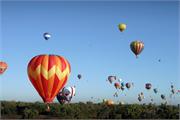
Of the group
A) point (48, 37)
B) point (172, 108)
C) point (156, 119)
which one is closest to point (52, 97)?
point (48, 37)

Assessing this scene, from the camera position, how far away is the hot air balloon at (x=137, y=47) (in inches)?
1690

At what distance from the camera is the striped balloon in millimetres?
34531

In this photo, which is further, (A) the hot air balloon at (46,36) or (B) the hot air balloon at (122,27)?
(B) the hot air balloon at (122,27)

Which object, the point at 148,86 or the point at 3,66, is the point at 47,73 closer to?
the point at 3,66

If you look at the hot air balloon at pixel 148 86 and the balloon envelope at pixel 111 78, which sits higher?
the balloon envelope at pixel 111 78

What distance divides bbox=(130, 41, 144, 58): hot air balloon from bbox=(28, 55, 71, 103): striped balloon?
994 cm

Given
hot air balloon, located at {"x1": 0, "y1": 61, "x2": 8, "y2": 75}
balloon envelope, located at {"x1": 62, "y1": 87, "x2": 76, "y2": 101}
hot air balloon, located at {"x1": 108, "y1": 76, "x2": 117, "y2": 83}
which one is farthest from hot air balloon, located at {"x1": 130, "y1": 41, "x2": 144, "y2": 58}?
hot air balloon, located at {"x1": 108, "y1": 76, "x2": 117, "y2": 83}

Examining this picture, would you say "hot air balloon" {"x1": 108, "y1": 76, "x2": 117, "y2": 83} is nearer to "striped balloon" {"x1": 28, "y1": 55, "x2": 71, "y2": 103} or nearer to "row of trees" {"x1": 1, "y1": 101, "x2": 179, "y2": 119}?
"row of trees" {"x1": 1, "y1": 101, "x2": 179, "y2": 119}

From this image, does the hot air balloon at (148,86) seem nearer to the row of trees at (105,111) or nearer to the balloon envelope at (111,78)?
the balloon envelope at (111,78)

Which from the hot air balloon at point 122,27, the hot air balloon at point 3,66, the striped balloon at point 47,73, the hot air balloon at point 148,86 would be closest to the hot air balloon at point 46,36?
the hot air balloon at point 3,66

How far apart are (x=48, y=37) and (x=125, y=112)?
10.1m

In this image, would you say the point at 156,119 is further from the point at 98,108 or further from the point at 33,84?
the point at 33,84

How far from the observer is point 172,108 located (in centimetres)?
4250

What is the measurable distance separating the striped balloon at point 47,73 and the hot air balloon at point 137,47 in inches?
391
